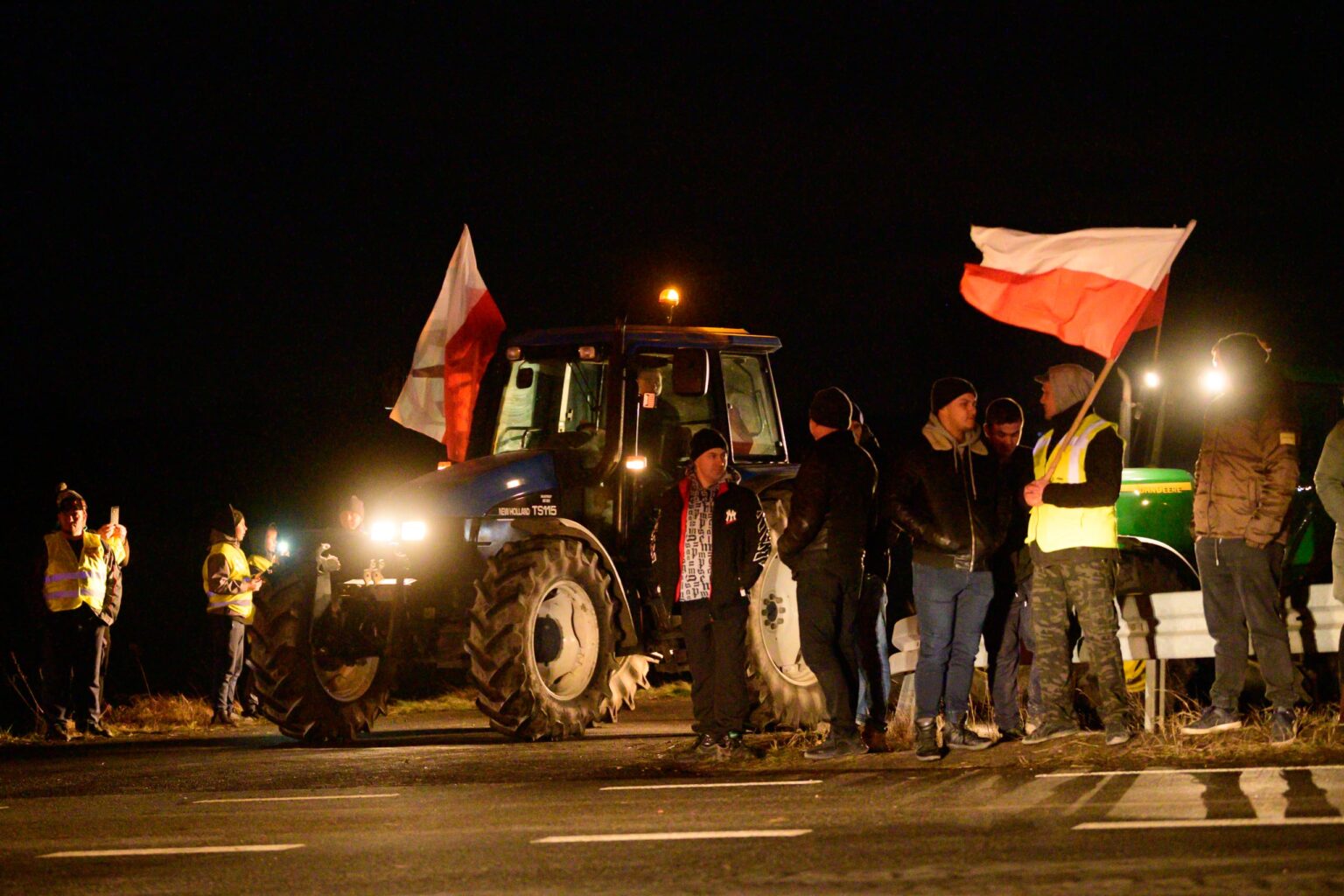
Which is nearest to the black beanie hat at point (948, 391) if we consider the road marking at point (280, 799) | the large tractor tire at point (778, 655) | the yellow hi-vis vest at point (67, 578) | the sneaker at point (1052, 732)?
the sneaker at point (1052, 732)

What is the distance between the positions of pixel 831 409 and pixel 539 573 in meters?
2.72

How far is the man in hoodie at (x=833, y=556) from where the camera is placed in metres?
9.80

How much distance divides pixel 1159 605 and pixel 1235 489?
132 centimetres

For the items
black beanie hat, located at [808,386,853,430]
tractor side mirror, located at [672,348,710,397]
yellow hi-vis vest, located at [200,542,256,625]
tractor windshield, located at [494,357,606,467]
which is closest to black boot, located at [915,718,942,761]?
black beanie hat, located at [808,386,853,430]

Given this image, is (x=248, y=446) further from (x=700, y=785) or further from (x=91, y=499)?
(x=700, y=785)

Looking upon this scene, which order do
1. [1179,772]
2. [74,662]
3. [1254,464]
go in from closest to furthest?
1. [1179,772]
2. [1254,464]
3. [74,662]

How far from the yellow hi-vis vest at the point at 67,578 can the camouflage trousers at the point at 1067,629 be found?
8.42 meters

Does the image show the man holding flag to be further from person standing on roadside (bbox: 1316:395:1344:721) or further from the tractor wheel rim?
the tractor wheel rim

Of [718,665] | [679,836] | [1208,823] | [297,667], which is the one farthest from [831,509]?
[297,667]

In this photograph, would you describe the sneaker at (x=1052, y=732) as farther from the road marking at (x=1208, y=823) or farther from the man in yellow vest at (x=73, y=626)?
the man in yellow vest at (x=73, y=626)

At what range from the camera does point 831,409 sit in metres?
9.94

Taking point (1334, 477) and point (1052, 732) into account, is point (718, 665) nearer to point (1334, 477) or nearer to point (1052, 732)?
point (1052, 732)

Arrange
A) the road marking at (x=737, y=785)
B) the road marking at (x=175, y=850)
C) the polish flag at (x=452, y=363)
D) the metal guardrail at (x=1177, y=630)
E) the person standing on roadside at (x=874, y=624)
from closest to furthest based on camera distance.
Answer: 1. the road marking at (x=175, y=850)
2. the road marking at (x=737, y=785)
3. the metal guardrail at (x=1177, y=630)
4. the person standing on roadside at (x=874, y=624)
5. the polish flag at (x=452, y=363)

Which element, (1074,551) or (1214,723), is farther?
(1074,551)
